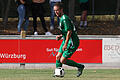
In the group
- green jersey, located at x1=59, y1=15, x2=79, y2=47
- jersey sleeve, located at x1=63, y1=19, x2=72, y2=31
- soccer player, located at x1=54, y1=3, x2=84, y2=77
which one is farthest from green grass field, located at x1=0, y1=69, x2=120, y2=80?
jersey sleeve, located at x1=63, y1=19, x2=72, y2=31

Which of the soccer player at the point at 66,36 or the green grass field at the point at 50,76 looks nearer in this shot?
the soccer player at the point at 66,36

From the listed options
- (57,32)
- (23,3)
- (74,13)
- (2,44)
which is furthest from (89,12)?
(2,44)

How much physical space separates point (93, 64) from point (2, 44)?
3075mm

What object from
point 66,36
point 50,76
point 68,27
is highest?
point 68,27

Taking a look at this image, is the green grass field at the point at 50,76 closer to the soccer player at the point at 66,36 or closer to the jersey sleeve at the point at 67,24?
the soccer player at the point at 66,36

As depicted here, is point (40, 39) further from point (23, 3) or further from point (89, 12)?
point (89, 12)

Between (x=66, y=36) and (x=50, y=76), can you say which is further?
(x=50, y=76)

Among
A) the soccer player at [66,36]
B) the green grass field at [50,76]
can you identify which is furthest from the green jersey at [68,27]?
the green grass field at [50,76]

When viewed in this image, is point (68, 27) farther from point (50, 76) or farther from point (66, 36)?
point (50, 76)

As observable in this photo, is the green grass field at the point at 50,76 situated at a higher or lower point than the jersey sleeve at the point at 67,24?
lower

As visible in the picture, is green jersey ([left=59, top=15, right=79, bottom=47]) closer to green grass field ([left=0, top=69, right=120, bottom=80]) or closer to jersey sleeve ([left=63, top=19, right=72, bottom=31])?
jersey sleeve ([left=63, top=19, right=72, bottom=31])

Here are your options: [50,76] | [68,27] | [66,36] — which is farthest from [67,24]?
[50,76]

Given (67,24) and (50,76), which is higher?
(67,24)

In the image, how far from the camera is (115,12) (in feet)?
69.1
